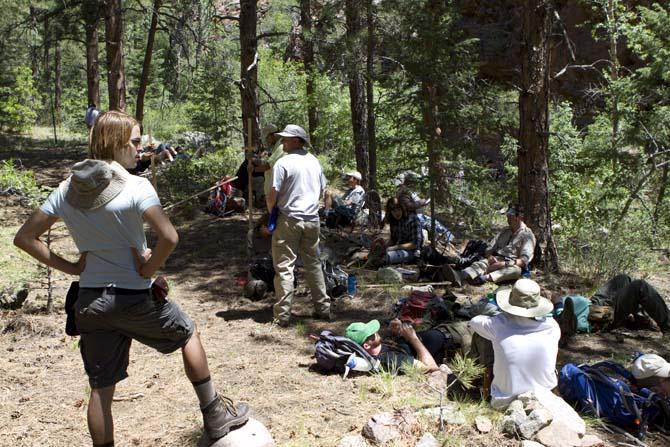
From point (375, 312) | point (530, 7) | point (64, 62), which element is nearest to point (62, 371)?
point (375, 312)

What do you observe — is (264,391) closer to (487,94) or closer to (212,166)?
(487,94)

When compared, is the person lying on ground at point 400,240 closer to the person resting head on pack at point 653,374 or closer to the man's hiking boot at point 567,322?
the man's hiking boot at point 567,322

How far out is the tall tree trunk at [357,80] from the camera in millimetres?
10094

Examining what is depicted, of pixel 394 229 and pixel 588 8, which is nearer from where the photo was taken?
pixel 394 229

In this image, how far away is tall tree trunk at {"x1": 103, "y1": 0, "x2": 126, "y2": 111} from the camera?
11.3 m

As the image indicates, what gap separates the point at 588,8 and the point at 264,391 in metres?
21.0

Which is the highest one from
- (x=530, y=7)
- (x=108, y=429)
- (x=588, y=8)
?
(x=588, y=8)

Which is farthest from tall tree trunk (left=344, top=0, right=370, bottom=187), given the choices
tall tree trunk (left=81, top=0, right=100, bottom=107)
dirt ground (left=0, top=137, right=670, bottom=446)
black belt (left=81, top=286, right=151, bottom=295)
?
black belt (left=81, top=286, right=151, bottom=295)

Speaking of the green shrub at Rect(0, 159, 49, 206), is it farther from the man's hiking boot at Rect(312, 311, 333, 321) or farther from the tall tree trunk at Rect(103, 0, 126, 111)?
the tall tree trunk at Rect(103, 0, 126, 111)

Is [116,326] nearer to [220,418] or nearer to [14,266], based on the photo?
[220,418]

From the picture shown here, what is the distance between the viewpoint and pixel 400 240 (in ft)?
27.2

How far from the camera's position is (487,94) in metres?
8.96

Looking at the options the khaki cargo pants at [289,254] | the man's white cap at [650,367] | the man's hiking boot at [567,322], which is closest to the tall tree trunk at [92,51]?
the khaki cargo pants at [289,254]

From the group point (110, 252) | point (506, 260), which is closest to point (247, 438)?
point (110, 252)
